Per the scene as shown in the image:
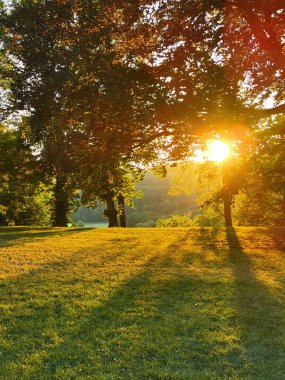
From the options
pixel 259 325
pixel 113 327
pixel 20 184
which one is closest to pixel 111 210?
pixel 20 184

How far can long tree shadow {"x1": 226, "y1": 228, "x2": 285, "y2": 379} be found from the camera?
6.11 metres

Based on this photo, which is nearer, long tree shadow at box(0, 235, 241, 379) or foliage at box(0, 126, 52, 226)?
long tree shadow at box(0, 235, 241, 379)

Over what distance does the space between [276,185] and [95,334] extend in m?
12.9

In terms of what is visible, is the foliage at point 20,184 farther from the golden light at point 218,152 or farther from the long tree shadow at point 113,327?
the golden light at point 218,152

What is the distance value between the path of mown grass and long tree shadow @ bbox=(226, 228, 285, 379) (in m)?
0.02

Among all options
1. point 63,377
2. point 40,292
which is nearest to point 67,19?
point 40,292

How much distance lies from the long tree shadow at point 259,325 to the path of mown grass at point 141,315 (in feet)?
0.07

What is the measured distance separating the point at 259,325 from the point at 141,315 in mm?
2626

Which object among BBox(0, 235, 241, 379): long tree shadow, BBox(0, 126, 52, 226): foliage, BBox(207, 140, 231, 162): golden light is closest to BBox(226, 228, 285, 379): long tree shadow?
BBox(0, 235, 241, 379): long tree shadow

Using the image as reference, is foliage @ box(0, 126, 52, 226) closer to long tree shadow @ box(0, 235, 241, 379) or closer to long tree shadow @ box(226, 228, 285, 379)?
long tree shadow @ box(0, 235, 241, 379)

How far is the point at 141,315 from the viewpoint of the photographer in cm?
823

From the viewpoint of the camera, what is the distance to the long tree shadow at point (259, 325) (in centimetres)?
611

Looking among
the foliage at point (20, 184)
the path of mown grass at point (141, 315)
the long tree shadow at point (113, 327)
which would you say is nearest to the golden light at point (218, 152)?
the path of mown grass at point (141, 315)

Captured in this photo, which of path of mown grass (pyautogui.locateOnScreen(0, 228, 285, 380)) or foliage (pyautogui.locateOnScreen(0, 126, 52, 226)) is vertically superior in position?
foliage (pyautogui.locateOnScreen(0, 126, 52, 226))
